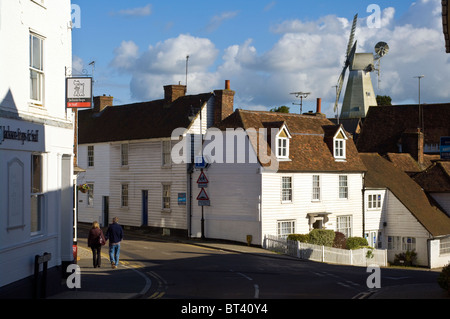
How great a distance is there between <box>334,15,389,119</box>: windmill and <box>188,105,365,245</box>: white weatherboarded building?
70.0 metres

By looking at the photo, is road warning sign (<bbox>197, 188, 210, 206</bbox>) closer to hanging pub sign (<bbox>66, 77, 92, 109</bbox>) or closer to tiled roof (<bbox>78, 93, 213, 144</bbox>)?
tiled roof (<bbox>78, 93, 213, 144</bbox>)

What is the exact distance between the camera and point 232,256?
95.4ft

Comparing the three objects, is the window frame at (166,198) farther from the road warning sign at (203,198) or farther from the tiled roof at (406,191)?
the tiled roof at (406,191)

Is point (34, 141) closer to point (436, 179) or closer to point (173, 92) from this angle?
point (173, 92)

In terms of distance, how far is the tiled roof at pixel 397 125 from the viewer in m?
67.9

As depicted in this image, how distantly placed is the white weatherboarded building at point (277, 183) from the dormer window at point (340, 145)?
6 cm

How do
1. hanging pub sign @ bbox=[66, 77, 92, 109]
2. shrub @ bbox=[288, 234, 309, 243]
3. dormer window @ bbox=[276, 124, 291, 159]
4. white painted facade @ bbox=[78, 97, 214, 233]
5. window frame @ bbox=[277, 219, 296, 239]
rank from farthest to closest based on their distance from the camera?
white painted facade @ bbox=[78, 97, 214, 233] → dormer window @ bbox=[276, 124, 291, 159] → window frame @ bbox=[277, 219, 296, 239] → shrub @ bbox=[288, 234, 309, 243] → hanging pub sign @ bbox=[66, 77, 92, 109]

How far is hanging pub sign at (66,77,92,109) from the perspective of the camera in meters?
18.0

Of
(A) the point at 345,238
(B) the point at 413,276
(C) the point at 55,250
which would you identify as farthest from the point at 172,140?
(C) the point at 55,250

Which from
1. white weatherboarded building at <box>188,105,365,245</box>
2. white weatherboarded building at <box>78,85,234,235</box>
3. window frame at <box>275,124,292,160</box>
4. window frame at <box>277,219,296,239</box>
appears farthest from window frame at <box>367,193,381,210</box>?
white weatherboarded building at <box>78,85,234,235</box>

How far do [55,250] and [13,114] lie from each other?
4692 millimetres

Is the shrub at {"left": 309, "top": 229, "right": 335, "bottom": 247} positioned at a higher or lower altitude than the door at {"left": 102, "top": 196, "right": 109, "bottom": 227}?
lower

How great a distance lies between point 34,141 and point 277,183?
20.9m
